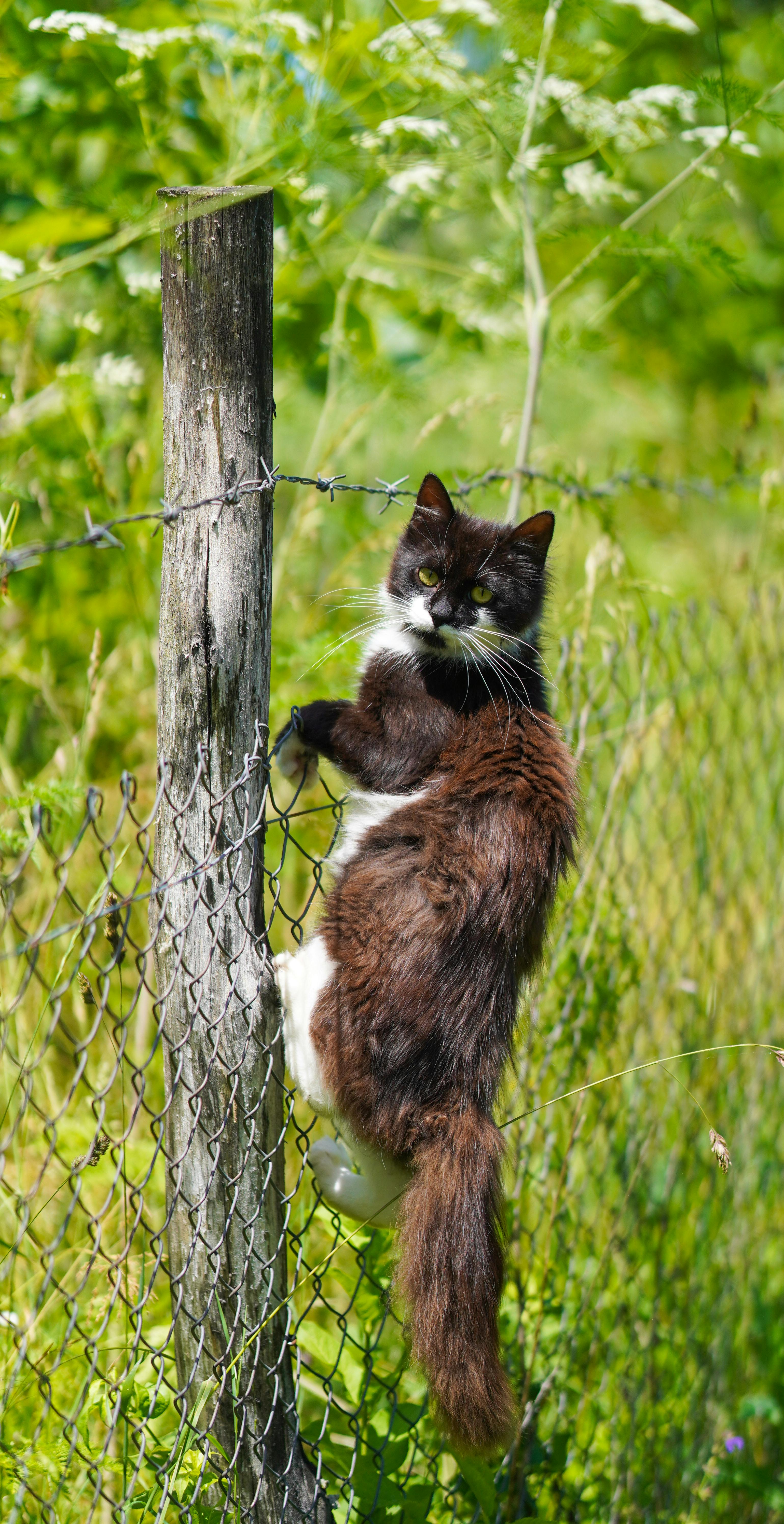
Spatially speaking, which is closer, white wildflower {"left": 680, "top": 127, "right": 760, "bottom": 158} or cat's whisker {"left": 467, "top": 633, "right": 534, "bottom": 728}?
cat's whisker {"left": 467, "top": 633, "right": 534, "bottom": 728}

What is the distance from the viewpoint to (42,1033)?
125 inches

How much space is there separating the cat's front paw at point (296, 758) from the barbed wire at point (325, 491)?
1.64 ft

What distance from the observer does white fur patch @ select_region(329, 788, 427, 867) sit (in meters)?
2.44

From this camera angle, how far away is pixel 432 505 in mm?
2643

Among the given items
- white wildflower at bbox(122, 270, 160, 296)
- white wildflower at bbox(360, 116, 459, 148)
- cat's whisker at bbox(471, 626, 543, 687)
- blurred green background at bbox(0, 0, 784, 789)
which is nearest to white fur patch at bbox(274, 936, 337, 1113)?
cat's whisker at bbox(471, 626, 543, 687)

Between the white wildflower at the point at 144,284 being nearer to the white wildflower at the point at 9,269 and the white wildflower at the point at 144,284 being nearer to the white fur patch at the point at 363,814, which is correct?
the white wildflower at the point at 9,269

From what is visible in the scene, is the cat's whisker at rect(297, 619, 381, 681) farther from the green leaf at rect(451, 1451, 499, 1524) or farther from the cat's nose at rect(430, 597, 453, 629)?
the green leaf at rect(451, 1451, 499, 1524)

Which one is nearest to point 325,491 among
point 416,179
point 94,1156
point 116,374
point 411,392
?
point 94,1156

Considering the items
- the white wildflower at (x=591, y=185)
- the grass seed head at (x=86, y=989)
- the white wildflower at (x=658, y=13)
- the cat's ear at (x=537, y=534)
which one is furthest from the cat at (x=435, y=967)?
the white wildflower at (x=658, y=13)

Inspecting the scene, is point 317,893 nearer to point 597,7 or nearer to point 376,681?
point 376,681

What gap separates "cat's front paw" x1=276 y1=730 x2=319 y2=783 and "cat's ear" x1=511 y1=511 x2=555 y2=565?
26.1 inches

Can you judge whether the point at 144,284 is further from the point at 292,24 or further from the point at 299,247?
the point at 292,24

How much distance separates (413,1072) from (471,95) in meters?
2.48

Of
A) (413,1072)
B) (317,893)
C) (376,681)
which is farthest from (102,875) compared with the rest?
(413,1072)
